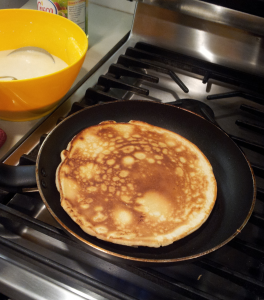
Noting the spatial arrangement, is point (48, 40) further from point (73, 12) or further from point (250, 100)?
point (250, 100)

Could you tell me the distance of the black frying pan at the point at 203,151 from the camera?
543 millimetres

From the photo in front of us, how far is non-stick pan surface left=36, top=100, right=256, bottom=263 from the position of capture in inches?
21.4

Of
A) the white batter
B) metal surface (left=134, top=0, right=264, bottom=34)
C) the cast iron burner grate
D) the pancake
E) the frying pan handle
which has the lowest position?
the cast iron burner grate

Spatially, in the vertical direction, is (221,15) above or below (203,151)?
above

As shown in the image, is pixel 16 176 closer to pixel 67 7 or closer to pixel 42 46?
pixel 42 46

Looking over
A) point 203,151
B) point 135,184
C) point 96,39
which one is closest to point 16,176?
point 135,184

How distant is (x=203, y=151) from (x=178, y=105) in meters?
0.18

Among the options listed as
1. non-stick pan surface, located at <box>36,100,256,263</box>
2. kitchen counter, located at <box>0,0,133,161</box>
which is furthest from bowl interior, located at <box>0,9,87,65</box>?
non-stick pan surface, located at <box>36,100,256,263</box>

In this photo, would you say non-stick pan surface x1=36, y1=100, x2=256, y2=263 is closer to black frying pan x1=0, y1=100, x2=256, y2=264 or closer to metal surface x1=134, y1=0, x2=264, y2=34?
black frying pan x1=0, y1=100, x2=256, y2=264

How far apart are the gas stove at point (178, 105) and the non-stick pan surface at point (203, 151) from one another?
0.09 ft

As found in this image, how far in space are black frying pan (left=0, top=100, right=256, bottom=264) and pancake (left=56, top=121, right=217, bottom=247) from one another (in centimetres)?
2

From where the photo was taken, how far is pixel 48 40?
88 centimetres

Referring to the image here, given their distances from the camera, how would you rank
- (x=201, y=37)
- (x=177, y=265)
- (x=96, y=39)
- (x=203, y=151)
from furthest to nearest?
1. (x=96, y=39)
2. (x=201, y=37)
3. (x=203, y=151)
4. (x=177, y=265)

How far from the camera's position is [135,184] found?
2.05 feet
